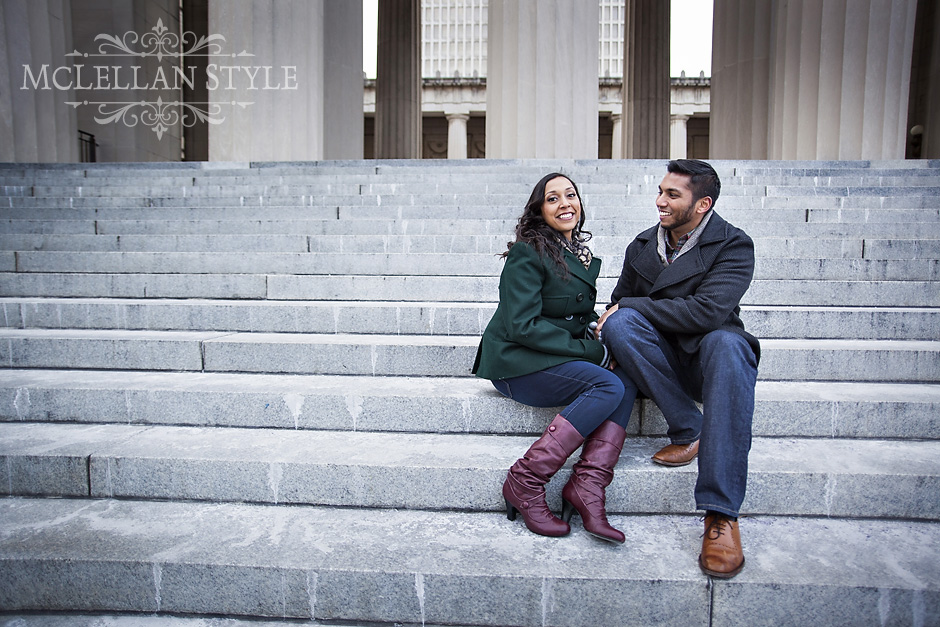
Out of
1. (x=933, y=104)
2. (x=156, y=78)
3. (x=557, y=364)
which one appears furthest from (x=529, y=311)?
(x=156, y=78)

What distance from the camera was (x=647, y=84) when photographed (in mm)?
16453

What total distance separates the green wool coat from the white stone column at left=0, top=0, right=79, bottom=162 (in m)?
10.5

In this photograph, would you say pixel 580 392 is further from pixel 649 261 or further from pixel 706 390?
pixel 649 261

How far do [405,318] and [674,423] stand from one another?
187 centimetres

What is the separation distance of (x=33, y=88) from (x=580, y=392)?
11.3m

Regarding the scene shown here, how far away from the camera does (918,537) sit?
7.59 ft

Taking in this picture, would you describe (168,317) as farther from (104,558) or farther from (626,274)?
(626,274)

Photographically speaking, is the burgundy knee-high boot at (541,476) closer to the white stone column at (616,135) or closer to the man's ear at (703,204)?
the man's ear at (703,204)

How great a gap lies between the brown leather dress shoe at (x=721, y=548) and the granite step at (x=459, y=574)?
5cm

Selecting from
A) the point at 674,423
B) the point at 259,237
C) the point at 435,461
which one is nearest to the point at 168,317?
the point at 259,237

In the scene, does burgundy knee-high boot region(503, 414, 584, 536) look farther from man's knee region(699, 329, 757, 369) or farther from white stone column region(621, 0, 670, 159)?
white stone column region(621, 0, 670, 159)

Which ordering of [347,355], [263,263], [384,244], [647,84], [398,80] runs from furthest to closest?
[398,80] → [647,84] → [384,244] → [263,263] → [347,355]

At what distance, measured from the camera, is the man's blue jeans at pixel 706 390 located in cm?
218

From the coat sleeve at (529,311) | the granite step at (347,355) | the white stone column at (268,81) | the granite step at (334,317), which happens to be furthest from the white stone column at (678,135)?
the coat sleeve at (529,311)
